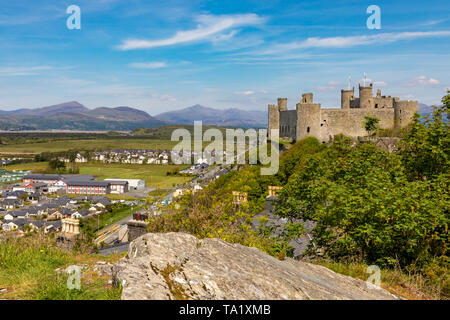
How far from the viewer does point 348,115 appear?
31.9 meters

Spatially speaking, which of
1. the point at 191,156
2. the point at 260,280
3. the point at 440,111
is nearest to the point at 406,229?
the point at 260,280

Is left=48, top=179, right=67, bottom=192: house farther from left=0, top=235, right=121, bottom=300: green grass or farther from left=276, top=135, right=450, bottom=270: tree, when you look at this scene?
left=276, top=135, right=450, bottom=270: tree

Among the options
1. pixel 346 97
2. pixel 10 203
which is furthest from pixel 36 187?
pixel 346 97

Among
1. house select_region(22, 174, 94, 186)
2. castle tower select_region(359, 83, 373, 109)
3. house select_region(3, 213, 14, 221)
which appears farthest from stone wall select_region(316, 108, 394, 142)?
house select_region(22, 174, 94, 186)

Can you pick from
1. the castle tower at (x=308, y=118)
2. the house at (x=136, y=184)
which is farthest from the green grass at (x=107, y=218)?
the castle tower at (x=308, y=118)

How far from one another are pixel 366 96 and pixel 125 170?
107417 mm

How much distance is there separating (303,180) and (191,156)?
136 metres

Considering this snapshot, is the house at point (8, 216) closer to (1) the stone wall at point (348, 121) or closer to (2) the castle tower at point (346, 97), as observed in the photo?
(1) the stone wall at point (348, 121)

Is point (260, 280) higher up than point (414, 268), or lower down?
higher up

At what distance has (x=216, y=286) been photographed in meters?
4.45

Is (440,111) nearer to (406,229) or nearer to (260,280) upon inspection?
(406,229)

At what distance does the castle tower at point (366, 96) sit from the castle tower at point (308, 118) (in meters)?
3.89

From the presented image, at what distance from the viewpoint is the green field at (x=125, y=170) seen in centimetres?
10762

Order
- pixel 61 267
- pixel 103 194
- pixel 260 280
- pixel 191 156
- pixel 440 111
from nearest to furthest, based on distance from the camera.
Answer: pixel 260 280
pixel 61 267
pixel 440 111
pixel 103 194
pixel 191 156
